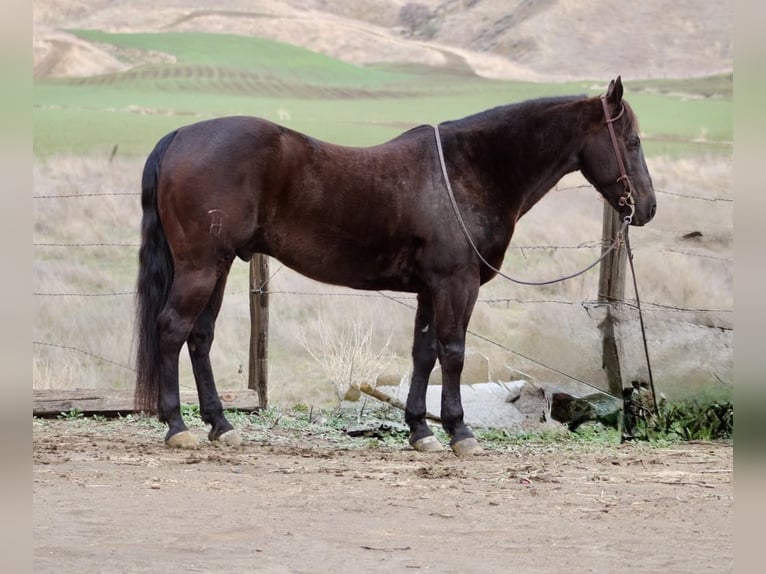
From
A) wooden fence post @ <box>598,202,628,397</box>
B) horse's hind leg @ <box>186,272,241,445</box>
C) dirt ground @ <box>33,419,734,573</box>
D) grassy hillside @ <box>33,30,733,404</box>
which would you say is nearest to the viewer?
dirt ground @ <box>33,419,734,573</box>

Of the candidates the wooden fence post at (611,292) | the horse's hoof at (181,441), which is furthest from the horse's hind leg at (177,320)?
the wooden fence post at (611,292)

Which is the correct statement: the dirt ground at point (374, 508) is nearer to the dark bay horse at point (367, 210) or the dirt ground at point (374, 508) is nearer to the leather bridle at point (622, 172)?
the dark bay horse at point (367, 210)

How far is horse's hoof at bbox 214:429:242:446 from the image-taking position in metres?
5.68

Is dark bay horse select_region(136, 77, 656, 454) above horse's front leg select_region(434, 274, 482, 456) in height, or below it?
above

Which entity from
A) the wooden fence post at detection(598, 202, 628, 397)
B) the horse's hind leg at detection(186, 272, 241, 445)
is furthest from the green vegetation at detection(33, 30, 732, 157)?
the horse's hind leg at detection(186, 272, 241, 445)

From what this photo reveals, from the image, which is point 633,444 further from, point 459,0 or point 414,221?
point 459,0

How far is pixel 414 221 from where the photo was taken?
551 cm

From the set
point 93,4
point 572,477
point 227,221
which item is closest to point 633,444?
point 572,477

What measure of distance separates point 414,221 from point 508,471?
149cm

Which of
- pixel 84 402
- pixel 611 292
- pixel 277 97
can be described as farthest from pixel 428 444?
pixel 277 97

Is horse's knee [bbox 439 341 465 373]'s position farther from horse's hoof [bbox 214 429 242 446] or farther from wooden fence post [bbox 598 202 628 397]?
wooden fence post [bbox 598 202 628 397]

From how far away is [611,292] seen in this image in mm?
6961

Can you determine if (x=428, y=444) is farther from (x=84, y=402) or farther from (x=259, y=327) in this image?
(x=84, y=402)
